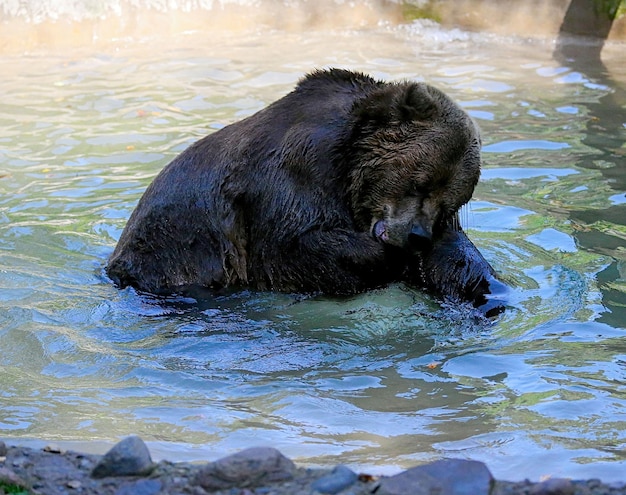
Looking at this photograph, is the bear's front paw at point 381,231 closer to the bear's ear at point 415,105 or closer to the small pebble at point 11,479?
the bear's ear at point 415,105

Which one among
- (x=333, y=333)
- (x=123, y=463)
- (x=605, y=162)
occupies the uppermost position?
(x=605, y=162)

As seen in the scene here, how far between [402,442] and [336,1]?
11.7m

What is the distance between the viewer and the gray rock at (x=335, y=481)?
11.2ft

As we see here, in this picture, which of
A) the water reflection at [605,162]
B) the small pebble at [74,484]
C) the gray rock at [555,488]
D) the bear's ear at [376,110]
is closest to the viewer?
the gray rock at [555,488]

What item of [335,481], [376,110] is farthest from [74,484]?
[376,110]

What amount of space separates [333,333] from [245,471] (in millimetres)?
2280

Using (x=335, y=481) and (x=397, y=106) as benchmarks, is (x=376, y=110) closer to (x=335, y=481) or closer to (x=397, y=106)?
(x=397, y=106)

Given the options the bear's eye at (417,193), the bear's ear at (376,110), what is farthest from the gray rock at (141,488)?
the bear's ear at (376,110)

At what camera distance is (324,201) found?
6004mm

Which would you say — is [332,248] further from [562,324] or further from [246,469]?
[246,469]

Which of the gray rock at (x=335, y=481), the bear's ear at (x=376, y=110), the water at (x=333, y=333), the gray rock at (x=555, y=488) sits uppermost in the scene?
the bear's ear at (x=376, y=110)

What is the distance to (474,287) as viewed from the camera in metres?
6.09

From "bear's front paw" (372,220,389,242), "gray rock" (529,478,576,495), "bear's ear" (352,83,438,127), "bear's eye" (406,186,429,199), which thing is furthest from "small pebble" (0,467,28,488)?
"bear's ear" (352,83,438,127)

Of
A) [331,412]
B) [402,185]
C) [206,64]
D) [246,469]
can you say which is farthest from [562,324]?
[206,64]
